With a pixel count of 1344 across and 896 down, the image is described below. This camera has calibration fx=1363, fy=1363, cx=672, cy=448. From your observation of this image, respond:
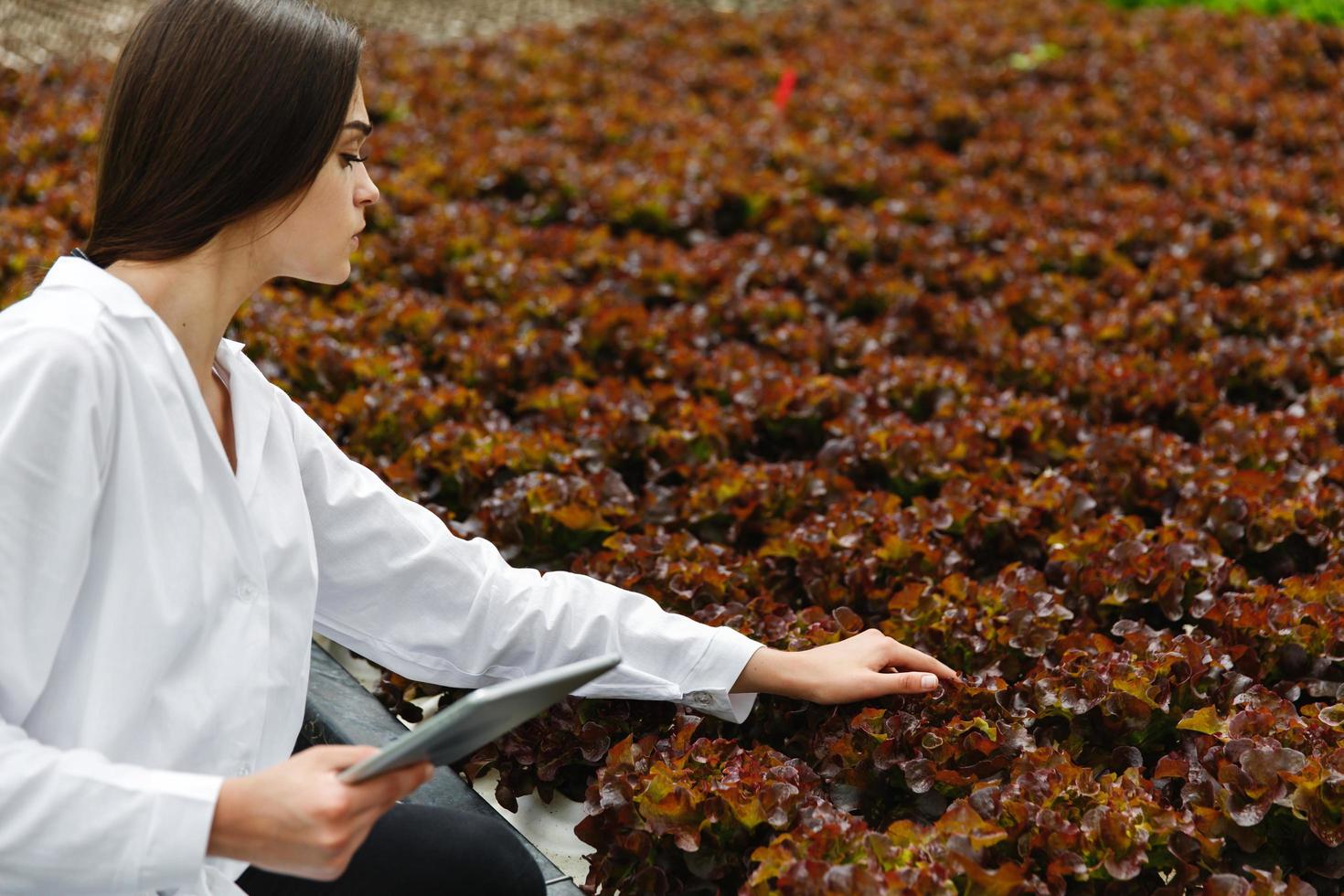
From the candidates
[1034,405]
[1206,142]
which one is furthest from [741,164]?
[1034,405]

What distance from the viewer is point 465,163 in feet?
18.7

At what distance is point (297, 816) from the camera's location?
141cm

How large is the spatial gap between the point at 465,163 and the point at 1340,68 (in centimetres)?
467

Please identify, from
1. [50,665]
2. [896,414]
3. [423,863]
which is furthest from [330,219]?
[896,414]

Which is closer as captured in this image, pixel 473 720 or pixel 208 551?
pixel 473 720

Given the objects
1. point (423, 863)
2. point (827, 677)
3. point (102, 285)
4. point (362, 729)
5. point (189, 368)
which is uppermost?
point (102, 285)

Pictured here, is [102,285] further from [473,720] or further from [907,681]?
[907,681]

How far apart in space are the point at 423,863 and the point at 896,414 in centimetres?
207

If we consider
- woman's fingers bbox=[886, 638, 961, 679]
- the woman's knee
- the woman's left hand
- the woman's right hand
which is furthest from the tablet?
woman's fingers bbox=[886, 638, 961, 679]

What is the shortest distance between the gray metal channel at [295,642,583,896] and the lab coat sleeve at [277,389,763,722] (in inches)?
9.9

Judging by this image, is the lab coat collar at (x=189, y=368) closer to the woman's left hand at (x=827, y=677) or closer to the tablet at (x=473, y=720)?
the tablet at (x=473, y=720)

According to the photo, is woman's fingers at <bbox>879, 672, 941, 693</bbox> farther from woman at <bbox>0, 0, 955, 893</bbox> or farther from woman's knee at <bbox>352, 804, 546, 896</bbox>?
woman's knee at <bbox>352, 804, 546, 896</bbox>

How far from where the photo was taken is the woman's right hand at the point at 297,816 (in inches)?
55.5

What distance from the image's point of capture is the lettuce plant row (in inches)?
83.4
